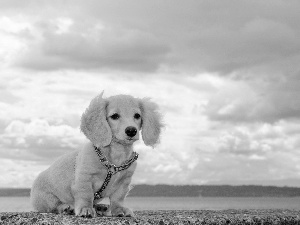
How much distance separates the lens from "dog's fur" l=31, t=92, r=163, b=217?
561 centimetres

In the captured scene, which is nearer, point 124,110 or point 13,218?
point 13,218

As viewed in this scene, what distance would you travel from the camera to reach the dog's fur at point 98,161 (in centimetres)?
561

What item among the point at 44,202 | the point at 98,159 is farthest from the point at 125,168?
the point at 44,202

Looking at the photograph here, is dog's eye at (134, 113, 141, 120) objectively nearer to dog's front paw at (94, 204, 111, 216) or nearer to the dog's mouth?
the dog's mouth

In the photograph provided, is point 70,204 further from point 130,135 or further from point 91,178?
point 130,135

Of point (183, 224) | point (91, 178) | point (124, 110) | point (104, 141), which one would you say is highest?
point (124, 110)

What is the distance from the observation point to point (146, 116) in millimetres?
6172

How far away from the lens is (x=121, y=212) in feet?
18.8

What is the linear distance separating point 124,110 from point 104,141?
434 millimetres

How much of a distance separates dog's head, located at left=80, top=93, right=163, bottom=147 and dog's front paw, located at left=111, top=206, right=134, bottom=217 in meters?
0.76

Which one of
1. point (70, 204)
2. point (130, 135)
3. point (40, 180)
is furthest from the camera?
point (40, 180)

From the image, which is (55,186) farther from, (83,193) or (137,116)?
(137,116)

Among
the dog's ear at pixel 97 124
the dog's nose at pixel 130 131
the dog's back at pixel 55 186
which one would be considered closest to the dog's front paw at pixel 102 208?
the dog's back at pixel 55 186

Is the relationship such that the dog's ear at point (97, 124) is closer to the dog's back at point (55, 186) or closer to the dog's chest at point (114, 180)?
the dog's chest at point (114, 180)
